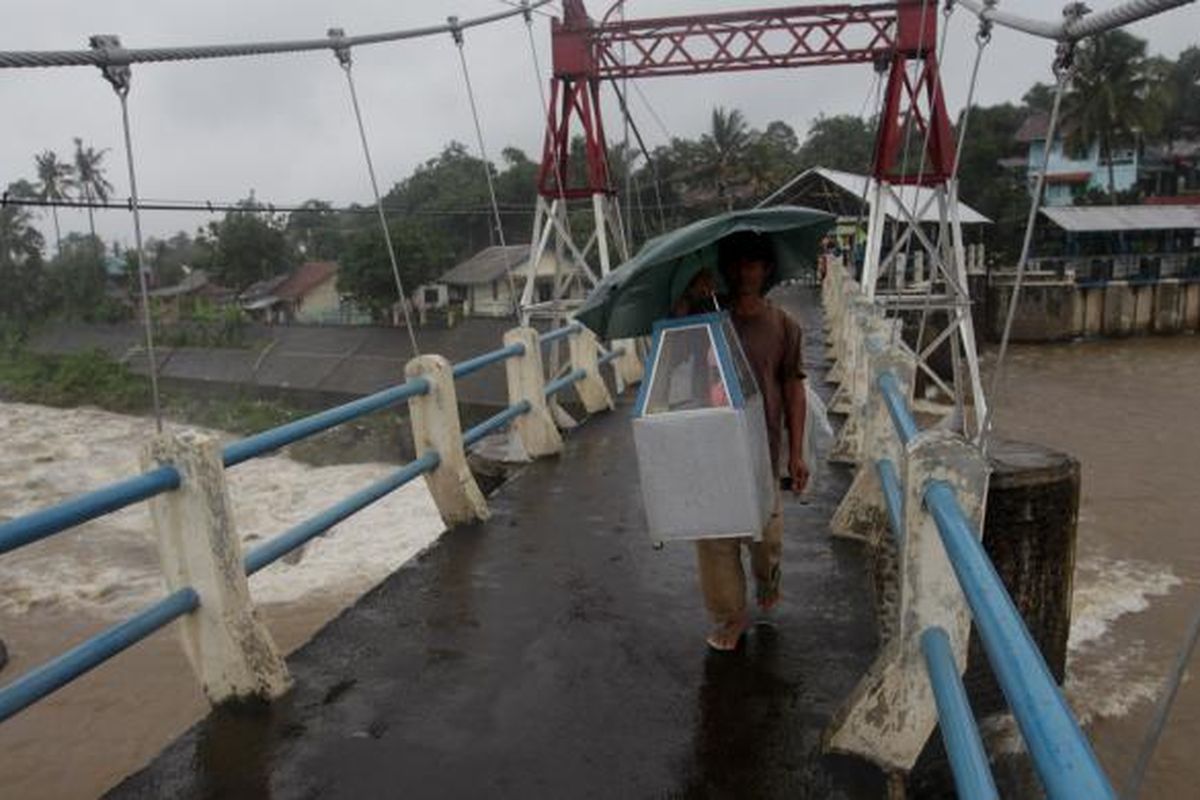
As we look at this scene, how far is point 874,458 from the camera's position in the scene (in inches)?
174

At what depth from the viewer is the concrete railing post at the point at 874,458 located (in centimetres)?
428

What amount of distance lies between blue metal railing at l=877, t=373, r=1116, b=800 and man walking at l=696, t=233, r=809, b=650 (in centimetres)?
104

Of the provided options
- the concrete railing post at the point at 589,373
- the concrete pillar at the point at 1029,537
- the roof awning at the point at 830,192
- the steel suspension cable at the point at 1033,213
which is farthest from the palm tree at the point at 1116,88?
the concrete pillar at the point at 1029,537

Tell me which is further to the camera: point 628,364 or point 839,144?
point 839,144

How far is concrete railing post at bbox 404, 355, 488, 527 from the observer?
5.10 meters

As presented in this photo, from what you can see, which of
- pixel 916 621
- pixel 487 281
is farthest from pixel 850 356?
pixel 487 281

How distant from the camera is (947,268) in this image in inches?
428

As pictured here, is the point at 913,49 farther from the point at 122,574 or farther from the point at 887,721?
the point at 122,574

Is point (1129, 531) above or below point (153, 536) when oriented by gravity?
below

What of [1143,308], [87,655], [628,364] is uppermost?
[87,655]

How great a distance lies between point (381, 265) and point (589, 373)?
86.5 ft

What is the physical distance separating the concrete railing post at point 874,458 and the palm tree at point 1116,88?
127ft

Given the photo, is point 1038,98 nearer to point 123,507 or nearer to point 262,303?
point 262,303

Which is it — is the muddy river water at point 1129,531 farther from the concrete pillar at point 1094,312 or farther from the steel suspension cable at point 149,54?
the steel suspension cable at point 149,54
